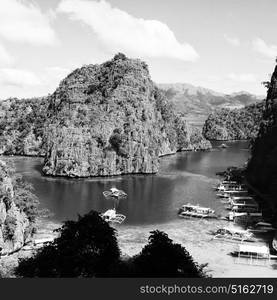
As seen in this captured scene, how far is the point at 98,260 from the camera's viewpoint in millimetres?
52562

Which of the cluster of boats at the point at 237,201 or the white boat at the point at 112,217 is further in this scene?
the cluster of boats at the point at 237,201

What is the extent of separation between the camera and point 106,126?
→ 514 ft

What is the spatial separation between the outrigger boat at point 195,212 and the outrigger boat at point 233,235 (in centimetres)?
1044

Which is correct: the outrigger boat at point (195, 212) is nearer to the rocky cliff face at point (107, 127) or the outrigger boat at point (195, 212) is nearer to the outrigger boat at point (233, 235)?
the outrigger boat at point (233, 235)

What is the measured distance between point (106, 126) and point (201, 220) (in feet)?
241

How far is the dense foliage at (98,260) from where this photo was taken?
49125 millimetres

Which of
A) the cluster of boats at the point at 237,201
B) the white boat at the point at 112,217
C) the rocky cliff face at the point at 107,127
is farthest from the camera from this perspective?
the rocky cliff face at the point at 107,127

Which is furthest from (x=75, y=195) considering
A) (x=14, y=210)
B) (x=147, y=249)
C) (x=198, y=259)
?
(x=147, y=249)

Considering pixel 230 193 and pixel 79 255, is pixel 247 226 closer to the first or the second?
pixel 230 193

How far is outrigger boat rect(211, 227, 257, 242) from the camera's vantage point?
257ft

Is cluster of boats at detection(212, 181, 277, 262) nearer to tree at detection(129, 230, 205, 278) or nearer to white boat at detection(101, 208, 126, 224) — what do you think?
white boat at detection(101, 208, 126, 224)

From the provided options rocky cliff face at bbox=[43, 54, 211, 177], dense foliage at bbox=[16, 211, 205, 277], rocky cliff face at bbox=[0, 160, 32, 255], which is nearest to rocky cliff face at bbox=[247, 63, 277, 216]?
rocky cliff face at bbox=[43, 54, 211, 177]

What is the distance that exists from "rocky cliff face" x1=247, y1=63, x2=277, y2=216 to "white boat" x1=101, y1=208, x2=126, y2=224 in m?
30.3

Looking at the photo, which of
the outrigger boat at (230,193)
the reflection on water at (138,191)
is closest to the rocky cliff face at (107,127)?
the reflection on water at (138,191)
